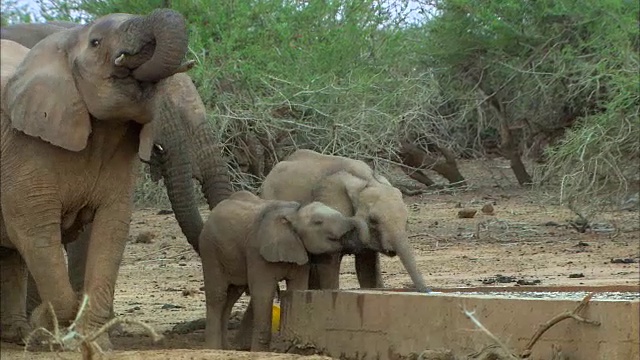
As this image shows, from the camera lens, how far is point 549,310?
6270mm

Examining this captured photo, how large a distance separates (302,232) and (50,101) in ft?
5.41

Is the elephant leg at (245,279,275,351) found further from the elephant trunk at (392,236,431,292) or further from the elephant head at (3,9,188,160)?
the elephant head at (3,9,188,160)

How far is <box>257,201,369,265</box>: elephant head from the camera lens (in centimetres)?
806

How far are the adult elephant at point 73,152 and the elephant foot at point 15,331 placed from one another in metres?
0.76

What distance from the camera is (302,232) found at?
815cm

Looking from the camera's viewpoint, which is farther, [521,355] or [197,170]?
A: [197,170]

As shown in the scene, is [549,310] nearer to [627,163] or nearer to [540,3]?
[627,163]

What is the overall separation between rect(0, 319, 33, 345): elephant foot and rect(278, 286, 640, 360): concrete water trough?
1507 mm

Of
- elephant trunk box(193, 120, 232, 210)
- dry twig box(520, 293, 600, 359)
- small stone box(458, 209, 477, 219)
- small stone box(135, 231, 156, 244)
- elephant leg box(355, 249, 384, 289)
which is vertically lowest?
dry twig box(520, 293, 600, 359)

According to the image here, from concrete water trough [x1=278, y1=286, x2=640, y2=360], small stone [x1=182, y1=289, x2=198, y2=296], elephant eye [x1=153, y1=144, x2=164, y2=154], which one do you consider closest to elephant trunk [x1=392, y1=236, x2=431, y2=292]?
concrete water trough [x1=278, y1=286, x2=640, y2=360]

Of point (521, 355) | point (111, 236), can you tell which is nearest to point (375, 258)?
point (111, 236)

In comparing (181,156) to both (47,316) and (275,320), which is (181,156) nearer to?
(275,320)

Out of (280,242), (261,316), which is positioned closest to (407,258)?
(280,242)

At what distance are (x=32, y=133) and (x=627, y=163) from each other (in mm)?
7385
